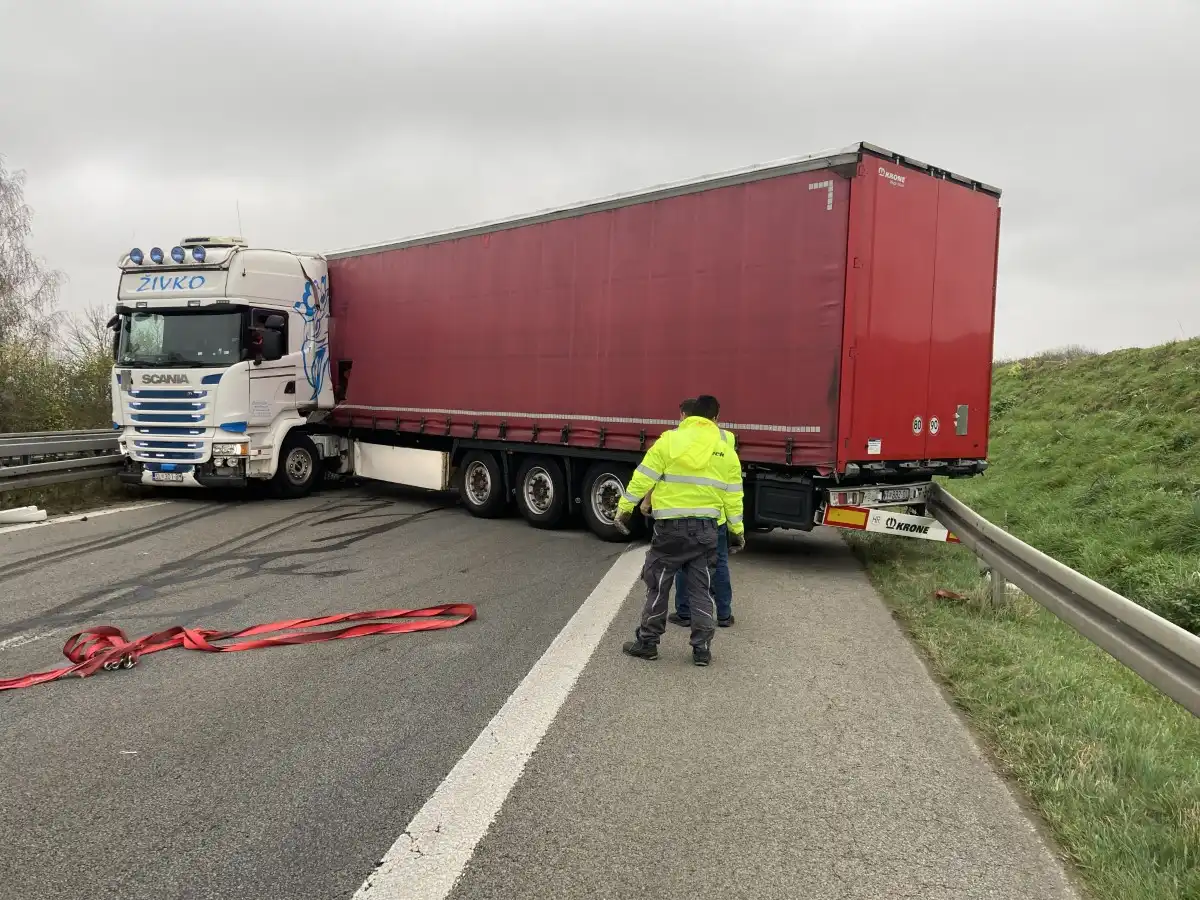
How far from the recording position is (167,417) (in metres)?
12.8

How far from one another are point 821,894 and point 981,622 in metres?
4.13

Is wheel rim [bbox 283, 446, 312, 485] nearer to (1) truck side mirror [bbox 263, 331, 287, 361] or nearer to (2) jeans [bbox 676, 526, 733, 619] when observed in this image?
(1) truck side mirror [bbox 263, 331, 287, 361]

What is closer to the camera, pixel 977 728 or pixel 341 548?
A: pixel 977 728

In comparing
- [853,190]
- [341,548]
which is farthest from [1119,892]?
[341,548]

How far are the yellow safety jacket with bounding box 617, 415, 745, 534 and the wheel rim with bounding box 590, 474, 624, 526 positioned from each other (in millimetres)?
4917

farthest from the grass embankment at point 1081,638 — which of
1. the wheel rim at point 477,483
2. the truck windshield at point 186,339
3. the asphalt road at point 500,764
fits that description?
the truck windshield at point 186,339

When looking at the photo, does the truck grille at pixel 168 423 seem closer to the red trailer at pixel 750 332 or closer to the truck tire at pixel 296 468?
the truck tire at pixel 296 468

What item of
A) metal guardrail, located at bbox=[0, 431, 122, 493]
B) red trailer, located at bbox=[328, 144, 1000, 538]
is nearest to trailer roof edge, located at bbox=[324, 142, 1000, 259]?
red trailer, located at bbox=[328, 144, 1000, 538]

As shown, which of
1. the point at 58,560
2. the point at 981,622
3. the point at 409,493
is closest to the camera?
the point at 981,622

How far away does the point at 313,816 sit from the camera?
3.25m

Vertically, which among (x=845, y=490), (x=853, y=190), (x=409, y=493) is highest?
(x=853, y=190)

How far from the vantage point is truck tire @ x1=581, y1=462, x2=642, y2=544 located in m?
10.3

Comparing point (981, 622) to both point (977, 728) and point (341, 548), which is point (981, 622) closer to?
point (977, 728)

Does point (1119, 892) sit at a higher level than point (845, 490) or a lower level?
lower
